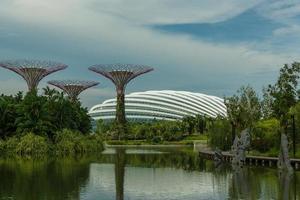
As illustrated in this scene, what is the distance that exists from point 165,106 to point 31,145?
119646 millimetres

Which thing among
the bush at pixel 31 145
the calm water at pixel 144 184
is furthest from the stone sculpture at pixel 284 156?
the bush at pixel 31 145

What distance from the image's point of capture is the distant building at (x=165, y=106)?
17500cm

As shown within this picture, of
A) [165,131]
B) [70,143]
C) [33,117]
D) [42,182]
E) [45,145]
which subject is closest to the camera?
[42,182]

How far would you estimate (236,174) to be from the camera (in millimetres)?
37625

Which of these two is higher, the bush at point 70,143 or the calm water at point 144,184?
the bush at point 70,143

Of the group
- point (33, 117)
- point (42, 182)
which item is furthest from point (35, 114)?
point (42, 182)

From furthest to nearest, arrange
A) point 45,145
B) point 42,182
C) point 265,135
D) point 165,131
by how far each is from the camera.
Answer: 1. point 165,131
2. point 45,145
3. point 265,135
4. point 42,182

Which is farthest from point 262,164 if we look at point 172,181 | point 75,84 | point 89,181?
point 75,84

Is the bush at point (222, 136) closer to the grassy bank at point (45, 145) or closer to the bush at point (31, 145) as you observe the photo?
the grassy bank at point (45, 145)

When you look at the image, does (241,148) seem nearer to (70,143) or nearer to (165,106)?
(70,143)

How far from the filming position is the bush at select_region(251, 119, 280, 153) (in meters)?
52.4

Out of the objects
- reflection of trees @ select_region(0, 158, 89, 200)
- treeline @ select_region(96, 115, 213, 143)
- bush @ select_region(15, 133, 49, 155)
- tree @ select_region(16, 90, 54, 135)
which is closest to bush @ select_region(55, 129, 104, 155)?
tree @ select_region(16, 90, 54, 135)

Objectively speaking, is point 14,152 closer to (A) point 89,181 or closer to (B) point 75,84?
(A) point 89,181

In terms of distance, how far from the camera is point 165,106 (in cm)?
17825
